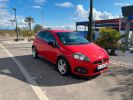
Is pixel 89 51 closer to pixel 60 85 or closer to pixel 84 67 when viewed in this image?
pixel 84 67

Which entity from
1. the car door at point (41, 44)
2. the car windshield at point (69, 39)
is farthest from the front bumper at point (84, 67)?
the car door at point (41, 44)

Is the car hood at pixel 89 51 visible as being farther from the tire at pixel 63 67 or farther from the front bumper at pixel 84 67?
the tire at pixel 63 67

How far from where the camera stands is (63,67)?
625 cm

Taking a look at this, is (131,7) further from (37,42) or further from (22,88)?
(22,88)

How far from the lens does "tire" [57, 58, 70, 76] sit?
6.07m

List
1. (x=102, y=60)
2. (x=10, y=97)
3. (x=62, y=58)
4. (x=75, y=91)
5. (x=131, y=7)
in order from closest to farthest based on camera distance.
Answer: (x=10, y=97)
(x=75, y=91)
(x=102, y=60)
(x=62, y=58)
(x=131, y=7)

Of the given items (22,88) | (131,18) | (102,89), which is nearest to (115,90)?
(102,89)

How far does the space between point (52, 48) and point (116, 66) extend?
300 cm

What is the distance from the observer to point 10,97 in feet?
14.4

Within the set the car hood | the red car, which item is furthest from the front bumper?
the car hood

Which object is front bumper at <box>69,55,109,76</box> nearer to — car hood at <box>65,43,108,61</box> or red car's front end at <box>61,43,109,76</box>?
red car's front end at <box>61,43,109,76</box>

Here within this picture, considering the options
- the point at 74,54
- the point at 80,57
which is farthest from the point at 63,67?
the point at 80,57

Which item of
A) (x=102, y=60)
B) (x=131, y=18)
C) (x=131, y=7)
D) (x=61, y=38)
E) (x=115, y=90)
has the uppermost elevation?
(x=131, y=7)

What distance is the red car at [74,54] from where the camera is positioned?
5688 millimetres
